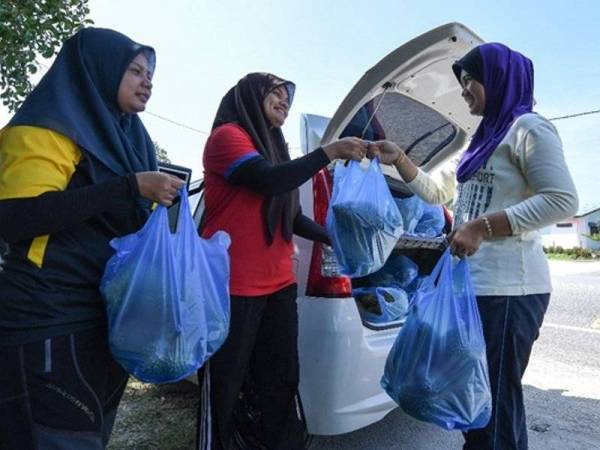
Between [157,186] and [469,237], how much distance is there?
37.9 inches

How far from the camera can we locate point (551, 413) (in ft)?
9.93

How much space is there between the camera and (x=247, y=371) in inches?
81.4

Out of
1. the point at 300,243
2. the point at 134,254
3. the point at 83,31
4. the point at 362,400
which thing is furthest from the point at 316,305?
the point at 83,31

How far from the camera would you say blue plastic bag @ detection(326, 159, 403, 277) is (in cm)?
Answer: 185

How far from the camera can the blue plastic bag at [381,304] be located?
95.2 inches

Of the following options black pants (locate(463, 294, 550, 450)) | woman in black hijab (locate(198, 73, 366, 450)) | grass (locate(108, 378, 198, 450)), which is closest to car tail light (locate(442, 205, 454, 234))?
woman in black hijab (locate(198, 73, 366, 450))

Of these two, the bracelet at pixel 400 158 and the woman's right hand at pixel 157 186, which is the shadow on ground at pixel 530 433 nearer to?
the bracelet at pixel 400 158

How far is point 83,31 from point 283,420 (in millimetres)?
1664

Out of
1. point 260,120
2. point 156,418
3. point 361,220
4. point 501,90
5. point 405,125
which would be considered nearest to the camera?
point 501,90

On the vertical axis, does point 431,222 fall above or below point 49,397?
above

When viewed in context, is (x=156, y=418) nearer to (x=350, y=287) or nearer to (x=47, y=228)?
(x=350, y=287)

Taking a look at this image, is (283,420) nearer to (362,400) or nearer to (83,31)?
(362,400)

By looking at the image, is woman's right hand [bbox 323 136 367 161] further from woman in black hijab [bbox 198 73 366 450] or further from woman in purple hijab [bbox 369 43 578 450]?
woman in purple hijab [bbox 369 43 578 450]

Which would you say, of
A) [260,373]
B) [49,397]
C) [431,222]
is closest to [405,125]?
[431,222]
